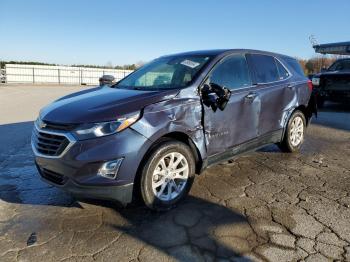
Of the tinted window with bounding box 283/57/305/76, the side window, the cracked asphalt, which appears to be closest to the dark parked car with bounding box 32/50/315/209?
the side window

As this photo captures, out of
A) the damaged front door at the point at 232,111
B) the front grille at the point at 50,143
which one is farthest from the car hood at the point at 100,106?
the damaged front door at the point at 232,111

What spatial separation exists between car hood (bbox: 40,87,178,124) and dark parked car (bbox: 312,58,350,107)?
8.53 meters

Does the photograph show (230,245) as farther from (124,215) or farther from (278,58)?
(278,58)

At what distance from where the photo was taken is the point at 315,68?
34.2 metres

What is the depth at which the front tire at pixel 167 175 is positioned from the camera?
3.56 metres

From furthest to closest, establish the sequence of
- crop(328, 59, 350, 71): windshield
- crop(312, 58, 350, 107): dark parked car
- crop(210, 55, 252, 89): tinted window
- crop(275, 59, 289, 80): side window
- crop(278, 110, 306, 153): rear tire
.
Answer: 1. crop(328, 59, 350, 71): windshield
2. crop(312, 58, 350, 107): dark parked car
3. crop(278, 110, 306, 153): rear tire
4. crop(275, 59, 289, 80): side window
5. crop(210, 55, 252, 89): tinted window

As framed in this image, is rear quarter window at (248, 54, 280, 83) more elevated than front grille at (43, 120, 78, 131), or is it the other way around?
rear quarter window at (248, 54, 280, 83)

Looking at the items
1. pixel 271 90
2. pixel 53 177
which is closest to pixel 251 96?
pixel 271 90

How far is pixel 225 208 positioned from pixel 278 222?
0.58m

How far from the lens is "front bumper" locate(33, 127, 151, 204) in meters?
3.25

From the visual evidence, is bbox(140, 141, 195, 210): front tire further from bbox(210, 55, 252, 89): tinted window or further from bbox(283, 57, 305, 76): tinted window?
bbox(283, 57, 305, 76): tinted window

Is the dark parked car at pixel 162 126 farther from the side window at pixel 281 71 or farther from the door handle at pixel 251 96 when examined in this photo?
the side window at pixel 281 71

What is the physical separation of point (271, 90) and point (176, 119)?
6.53 ft

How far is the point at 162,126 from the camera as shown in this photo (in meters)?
3.59
